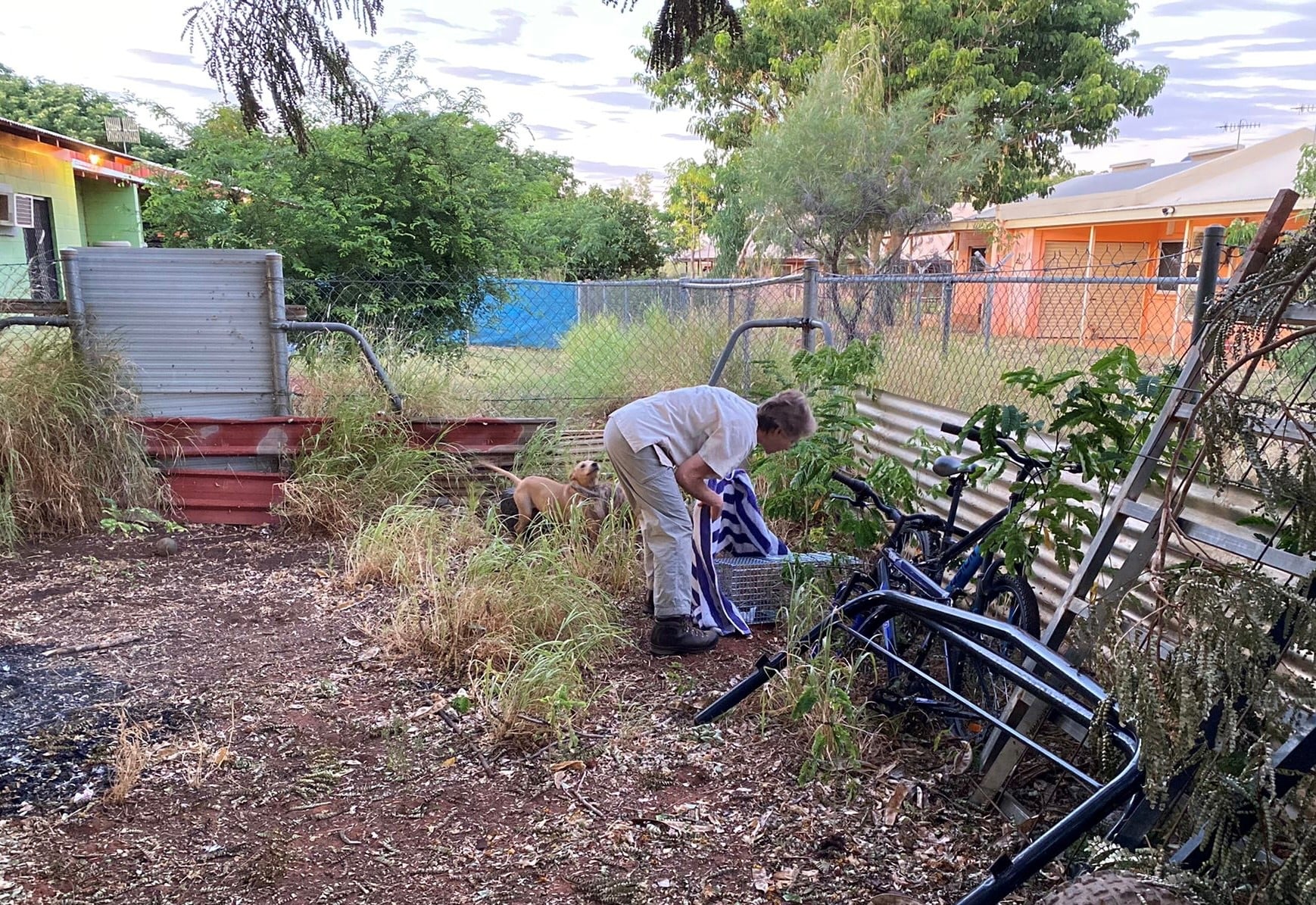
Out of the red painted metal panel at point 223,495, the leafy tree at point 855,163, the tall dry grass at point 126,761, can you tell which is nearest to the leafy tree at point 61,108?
the leafy tree at point 855,163

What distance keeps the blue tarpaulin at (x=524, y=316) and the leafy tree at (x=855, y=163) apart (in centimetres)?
486

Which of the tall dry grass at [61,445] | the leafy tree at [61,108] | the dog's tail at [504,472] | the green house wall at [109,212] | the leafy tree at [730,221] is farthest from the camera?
the leafy tree at [61,108]

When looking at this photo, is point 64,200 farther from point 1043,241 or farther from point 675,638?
point 1043,241

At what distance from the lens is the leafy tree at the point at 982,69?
19.6 metres

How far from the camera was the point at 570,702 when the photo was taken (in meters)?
3.67

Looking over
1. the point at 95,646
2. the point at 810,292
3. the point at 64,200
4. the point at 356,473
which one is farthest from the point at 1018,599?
the point at 64,200

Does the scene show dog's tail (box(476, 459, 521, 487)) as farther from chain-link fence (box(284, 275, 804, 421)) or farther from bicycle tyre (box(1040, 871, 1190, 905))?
bicycle tyre (box(1040, 871, 1190, 905))

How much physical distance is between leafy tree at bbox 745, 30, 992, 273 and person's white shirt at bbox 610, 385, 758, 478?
1423 centimetres

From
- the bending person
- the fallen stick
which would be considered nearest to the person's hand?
the bending person

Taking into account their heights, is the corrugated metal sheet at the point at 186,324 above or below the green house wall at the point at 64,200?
below

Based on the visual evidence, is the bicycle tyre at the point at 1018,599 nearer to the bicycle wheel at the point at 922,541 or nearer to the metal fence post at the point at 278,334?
the bicycle wheel at the point at 922,541

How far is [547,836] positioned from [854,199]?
16.4m

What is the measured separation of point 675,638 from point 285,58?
2.90 m

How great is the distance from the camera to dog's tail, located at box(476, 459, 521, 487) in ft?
20.9
